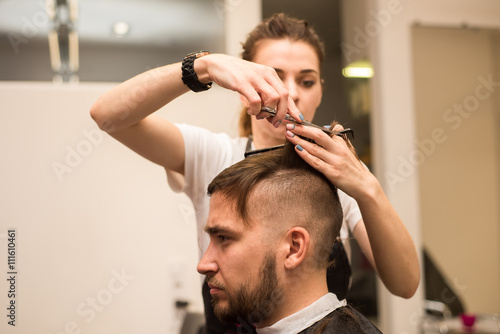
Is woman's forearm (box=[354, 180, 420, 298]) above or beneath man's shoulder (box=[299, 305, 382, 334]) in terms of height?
above

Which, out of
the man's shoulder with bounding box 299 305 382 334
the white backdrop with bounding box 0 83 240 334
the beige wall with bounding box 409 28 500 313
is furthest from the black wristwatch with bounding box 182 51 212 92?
the beige wall with bounding box 409 28 500 313

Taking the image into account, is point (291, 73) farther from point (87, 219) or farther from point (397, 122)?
point (397, 122)

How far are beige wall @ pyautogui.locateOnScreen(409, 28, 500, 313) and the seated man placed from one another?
2016 mm

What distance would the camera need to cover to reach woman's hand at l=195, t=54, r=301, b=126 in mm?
1113

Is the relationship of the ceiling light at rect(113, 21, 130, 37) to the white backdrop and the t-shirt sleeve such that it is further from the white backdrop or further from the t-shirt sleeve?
the t-shirt sleeve

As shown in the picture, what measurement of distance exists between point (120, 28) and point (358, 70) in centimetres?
163

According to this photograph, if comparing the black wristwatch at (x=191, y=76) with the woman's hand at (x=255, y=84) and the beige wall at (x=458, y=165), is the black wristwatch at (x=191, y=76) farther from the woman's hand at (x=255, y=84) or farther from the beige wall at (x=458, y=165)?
the beige wall at (x=458, y=165)

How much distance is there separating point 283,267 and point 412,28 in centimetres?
242

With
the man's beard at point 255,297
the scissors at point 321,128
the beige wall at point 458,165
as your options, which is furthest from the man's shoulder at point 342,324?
the beige wall at point 458,165

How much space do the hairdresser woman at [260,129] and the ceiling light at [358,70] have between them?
5.06ft

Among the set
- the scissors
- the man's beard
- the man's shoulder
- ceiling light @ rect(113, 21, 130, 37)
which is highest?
ceiling light @ rect(113, 21, 130, 37)

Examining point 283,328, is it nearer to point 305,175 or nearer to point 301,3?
point 305,175

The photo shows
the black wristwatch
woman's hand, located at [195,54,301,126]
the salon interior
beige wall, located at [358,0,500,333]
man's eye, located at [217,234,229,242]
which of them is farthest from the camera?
beige wall, located at [358,0,500,333]

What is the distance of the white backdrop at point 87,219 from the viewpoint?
183cm
